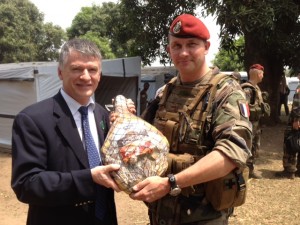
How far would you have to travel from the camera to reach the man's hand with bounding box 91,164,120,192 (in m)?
1.60

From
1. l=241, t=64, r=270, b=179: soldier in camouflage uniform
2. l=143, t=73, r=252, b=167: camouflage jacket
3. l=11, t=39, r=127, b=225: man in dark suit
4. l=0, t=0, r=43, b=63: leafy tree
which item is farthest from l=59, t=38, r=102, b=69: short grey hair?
l=0, t=0, r=43, b=63: leafy tree

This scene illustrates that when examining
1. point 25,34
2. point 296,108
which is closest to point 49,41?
point 25,34

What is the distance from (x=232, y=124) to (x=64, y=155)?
32.8 inches

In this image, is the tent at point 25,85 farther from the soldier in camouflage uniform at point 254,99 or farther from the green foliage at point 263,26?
the soldier in camouflage uniform at point 254,99

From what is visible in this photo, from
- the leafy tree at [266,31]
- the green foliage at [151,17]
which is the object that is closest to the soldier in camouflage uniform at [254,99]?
the leafy tree at [266,31]

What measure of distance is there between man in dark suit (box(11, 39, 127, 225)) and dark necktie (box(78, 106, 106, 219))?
0.02 m

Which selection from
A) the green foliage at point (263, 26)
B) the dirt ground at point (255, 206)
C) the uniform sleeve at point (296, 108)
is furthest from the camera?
the green foliage at point (263, 26)

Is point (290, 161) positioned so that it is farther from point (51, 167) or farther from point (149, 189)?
point (51, 167)

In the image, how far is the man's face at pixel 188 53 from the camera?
202 centimetres

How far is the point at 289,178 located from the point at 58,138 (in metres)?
5.44

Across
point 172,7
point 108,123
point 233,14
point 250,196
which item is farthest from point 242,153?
point 172,7

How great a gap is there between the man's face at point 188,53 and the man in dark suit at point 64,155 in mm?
461

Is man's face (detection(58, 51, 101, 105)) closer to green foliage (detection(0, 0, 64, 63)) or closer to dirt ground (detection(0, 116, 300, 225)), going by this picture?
dirt ground (detection(0, 116, 300, 225))

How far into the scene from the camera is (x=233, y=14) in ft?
27.2
